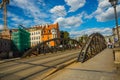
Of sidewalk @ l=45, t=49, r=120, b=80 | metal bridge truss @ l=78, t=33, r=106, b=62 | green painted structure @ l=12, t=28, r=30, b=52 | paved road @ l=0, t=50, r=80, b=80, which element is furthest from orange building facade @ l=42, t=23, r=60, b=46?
sidewalk @ l=45, t=49, r=120, b=80

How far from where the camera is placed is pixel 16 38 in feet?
129

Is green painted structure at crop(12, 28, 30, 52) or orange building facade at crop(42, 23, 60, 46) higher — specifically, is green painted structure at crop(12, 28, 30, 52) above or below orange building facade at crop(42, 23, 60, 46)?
below

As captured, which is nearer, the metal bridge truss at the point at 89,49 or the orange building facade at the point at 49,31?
the metal bridge truss at the point at 89,49

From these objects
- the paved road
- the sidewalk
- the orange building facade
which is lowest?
the paved road

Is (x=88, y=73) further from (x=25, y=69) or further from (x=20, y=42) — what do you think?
(x=20, y=42)

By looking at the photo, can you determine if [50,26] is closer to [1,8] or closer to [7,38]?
[1,8]

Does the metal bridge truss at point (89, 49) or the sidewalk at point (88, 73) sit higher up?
A: the metal bridge truss at point (89, 49)

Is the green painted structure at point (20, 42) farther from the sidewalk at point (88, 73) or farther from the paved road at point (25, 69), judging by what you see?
the sidewalk at point (88, 73)

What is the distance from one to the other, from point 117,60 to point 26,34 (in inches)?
1352

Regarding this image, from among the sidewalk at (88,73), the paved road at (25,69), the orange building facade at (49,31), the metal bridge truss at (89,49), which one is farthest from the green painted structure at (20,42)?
the orange building facade at (49,31)

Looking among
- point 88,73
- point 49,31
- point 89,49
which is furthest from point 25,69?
point 49,31

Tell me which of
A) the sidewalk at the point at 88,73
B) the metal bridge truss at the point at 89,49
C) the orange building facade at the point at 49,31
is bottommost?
the sidewalk at the point at 88,73

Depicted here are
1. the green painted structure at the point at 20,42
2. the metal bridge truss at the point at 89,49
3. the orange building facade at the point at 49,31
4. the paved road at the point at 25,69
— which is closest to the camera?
the paved road at the point at 25,69

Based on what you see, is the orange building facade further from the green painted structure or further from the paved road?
the paved road
